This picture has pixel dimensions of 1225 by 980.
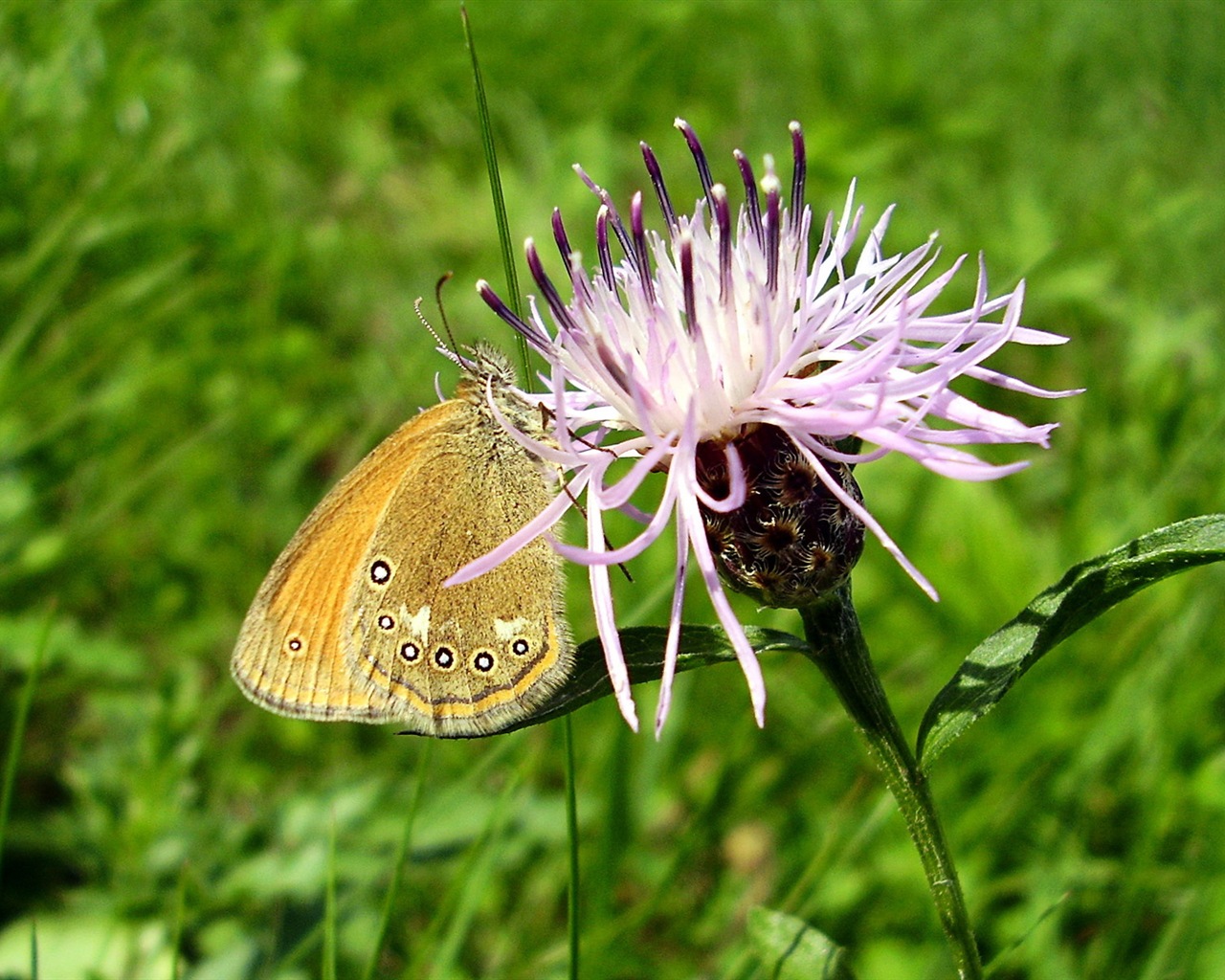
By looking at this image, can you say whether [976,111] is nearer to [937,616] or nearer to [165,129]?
[937,616]

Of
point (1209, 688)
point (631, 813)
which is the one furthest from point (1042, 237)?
point (631, 813)

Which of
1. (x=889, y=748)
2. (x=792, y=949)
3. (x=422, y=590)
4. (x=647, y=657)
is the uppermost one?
(x=422, y=590)

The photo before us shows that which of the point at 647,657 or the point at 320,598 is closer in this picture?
the point at 647,657

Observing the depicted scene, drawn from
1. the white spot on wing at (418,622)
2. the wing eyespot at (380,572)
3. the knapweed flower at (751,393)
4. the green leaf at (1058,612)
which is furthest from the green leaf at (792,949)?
the wing eyespot at (380,572)

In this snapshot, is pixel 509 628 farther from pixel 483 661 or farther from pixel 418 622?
pixel 418 622

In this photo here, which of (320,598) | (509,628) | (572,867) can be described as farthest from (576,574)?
(572,867)
